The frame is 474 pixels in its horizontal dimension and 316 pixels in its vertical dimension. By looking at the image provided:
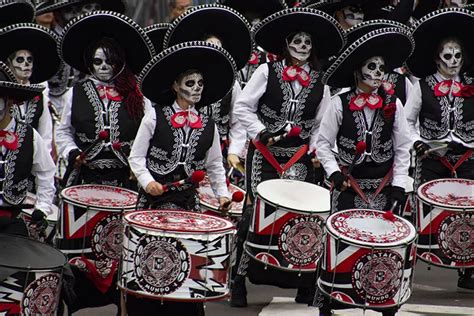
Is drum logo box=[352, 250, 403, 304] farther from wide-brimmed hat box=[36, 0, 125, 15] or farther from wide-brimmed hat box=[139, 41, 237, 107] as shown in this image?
wide-brimmed hat box=[36, 0, 125, 15]

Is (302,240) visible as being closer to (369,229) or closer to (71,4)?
(369,229)

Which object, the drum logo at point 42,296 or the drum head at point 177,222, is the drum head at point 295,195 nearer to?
the drum head at point 177,222

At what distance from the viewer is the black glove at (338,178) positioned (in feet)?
35.2

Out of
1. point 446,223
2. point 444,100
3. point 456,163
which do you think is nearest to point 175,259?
point 446,223

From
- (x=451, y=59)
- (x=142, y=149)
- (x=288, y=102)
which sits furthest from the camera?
(x=451, y=59)

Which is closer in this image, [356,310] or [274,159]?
[356,310]

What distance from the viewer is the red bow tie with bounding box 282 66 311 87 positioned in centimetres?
1217

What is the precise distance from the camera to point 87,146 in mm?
11391

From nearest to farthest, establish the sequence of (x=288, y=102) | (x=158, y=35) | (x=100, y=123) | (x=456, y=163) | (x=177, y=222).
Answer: (x=177, y=222) → (x=100, y=123) → (x=288, y=102) → (x=456, y=163) → (x=158, y=35)

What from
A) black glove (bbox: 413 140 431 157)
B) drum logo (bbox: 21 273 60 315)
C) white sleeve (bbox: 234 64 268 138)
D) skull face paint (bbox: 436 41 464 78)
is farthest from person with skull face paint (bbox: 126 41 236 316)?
skull face paint (bbox: 436 41 464 78)

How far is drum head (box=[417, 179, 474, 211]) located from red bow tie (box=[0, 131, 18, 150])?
3195 millimetres

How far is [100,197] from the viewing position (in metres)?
10.8

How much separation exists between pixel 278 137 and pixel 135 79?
3.78ft

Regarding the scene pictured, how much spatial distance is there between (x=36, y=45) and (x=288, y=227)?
250 cm
